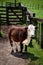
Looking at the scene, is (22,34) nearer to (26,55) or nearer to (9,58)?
(26,55)

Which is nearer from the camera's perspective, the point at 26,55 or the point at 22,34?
the point at 22,34

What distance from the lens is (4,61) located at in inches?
308

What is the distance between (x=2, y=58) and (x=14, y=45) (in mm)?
889

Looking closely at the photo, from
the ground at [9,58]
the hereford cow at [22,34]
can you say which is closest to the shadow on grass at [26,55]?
the ground at [9,58]

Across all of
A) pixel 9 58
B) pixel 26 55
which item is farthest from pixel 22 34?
pixel 9 58

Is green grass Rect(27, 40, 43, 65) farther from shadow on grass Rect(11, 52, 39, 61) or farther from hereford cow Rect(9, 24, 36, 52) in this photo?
hereford cow Rect(9, 24, 36, 52)

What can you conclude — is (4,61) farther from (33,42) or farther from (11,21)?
(11,21)

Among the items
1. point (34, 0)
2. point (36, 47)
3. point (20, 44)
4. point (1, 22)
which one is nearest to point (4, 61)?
point (20, 44)

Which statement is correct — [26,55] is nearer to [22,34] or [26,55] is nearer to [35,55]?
[35,55]

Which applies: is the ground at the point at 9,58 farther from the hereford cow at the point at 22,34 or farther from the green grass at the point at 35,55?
the hereford cow at the point at 22,34

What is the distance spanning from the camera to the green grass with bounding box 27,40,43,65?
7617mm

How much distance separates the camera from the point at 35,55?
8297 mm

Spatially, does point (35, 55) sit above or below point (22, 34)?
below

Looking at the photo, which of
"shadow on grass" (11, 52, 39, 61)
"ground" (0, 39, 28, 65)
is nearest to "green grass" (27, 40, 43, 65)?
"shadow on grass" (11, 52, 39, 61)
